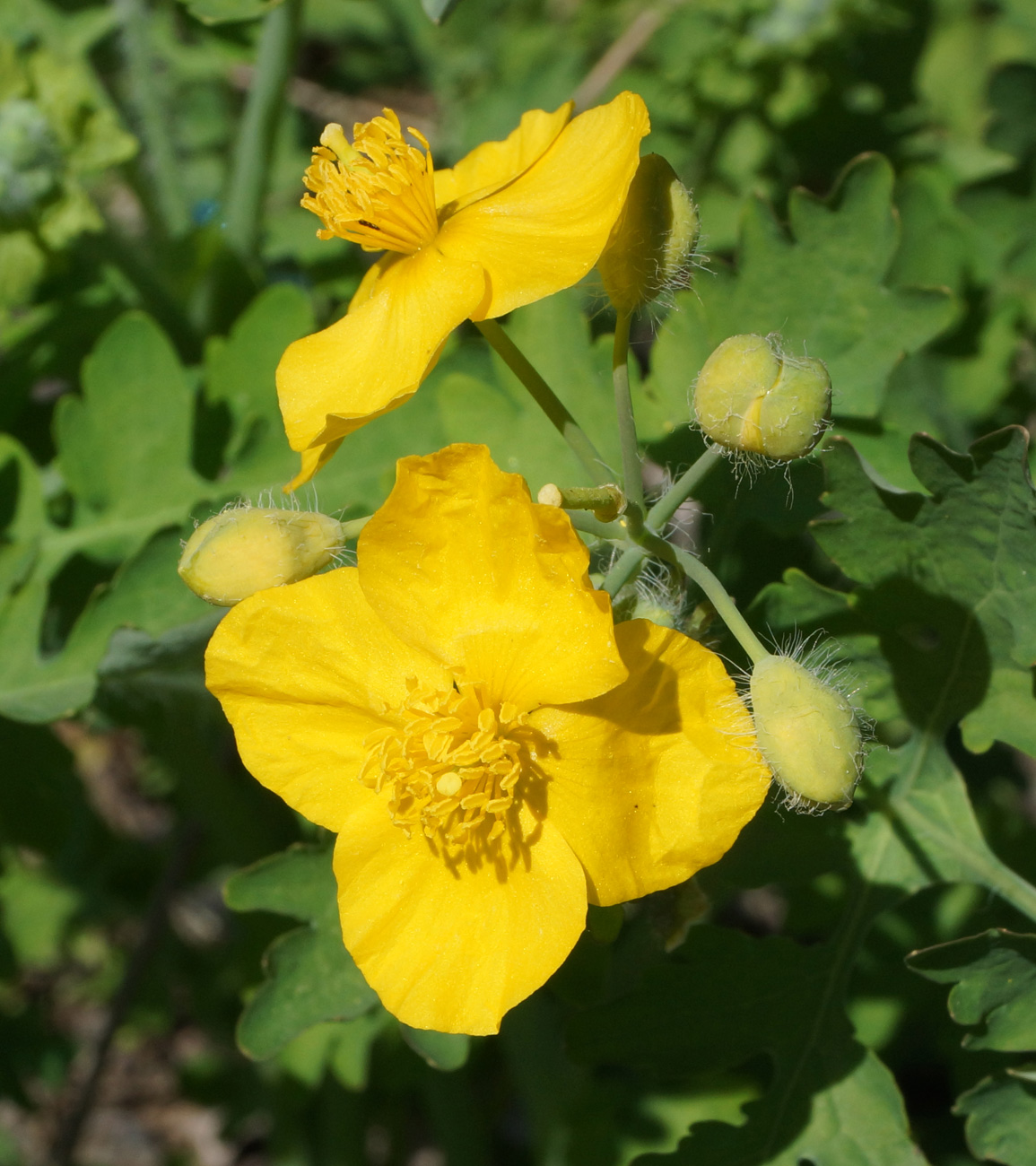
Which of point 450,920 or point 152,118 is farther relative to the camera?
point 152,118

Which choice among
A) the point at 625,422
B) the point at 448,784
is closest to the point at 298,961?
the point at 448,784

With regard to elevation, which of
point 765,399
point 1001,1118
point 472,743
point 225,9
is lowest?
point 1001,1118

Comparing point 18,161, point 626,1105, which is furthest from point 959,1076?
point 18,161

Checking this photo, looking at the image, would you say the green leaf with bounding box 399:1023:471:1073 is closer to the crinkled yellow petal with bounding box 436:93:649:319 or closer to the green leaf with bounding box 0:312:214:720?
the green leaf with bounding box 0:312:214:720

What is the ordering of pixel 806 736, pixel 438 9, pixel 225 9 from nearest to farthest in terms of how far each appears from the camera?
pixel 806 736
pixel 438 9
pixel 225 9

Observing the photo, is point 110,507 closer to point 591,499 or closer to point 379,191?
point 379,191

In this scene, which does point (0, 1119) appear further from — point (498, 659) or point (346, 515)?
point (498, 659)
